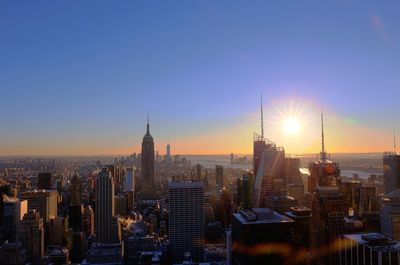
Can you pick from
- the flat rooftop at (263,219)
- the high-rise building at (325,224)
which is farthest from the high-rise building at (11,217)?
the flat rooftop at (263,219)

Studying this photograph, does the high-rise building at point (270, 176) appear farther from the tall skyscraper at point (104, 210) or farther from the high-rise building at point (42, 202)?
the high-rise building at point (42, 202)

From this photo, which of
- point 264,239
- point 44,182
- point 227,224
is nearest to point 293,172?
point 227,224

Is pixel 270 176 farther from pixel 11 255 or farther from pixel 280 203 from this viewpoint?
pixel 11 255

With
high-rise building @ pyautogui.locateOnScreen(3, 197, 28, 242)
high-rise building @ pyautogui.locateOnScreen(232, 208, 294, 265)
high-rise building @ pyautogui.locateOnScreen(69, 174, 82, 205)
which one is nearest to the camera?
high-rise building @ pyautogui.locateOnScreen(232, 208, 294, 265)

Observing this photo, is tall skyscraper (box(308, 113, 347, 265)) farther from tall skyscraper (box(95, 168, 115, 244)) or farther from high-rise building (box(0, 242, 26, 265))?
high-rise building (box(0, 242, 26, 265))

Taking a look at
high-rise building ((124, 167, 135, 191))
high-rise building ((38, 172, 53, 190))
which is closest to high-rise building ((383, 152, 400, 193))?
high-rise building ((124, 167, 135, 191))

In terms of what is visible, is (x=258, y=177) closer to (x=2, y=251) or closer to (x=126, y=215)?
(x=126, y=215)
